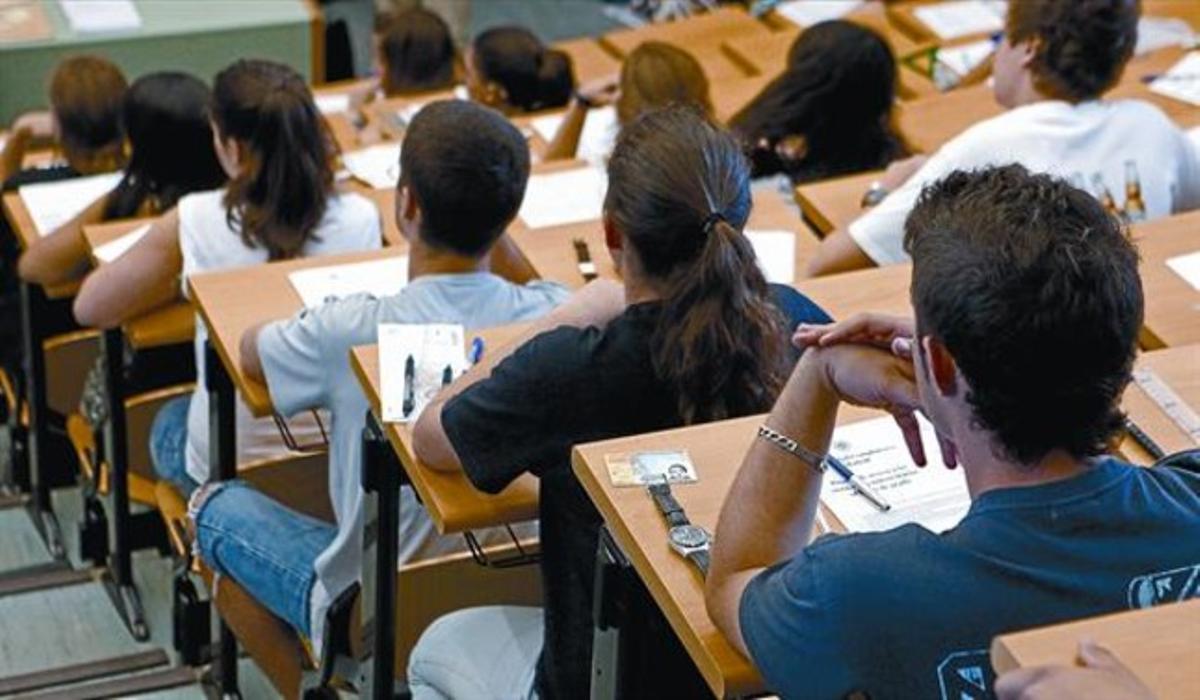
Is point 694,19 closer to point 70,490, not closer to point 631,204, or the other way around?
point 70,490

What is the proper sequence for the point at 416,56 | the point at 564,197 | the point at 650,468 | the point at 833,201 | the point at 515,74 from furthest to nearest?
1. the point at 416,56
2. the point at 515,74
3. the point at 564,197
4. the point at 833,201
5. the point at 650,468

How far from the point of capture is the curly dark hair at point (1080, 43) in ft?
11.8

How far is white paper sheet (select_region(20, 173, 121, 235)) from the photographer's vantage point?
4066 millimetres

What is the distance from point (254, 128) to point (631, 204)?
1.33 m

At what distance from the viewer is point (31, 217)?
4.08 m

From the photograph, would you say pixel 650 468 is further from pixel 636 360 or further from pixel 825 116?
pixel 825 116

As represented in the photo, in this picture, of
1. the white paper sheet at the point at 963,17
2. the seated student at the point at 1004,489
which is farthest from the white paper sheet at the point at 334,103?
the seated student at the point at 1004,489

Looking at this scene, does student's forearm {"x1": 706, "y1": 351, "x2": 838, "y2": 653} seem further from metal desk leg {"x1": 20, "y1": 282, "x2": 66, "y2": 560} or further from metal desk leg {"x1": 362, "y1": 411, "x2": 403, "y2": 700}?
metal desk leg {"x1": 20, "y1": 282, "x2": 66, "y2": 560}

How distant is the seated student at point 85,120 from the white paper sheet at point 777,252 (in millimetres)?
1631

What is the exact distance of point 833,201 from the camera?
3.79 metres

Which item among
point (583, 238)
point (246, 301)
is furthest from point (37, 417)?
point (583, 238)

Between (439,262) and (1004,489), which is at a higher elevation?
(1004,489)

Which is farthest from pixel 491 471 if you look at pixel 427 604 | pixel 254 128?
pixel 254 128

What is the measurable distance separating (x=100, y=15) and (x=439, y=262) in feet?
12.8
